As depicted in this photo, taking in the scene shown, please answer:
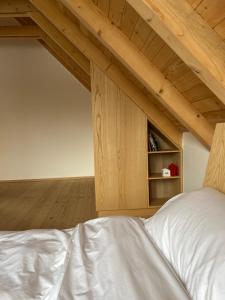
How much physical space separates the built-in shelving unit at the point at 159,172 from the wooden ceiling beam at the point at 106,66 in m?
0.25

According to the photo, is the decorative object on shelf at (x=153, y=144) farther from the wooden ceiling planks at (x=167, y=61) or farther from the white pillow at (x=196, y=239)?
the white pillow at (x=196, y=239)

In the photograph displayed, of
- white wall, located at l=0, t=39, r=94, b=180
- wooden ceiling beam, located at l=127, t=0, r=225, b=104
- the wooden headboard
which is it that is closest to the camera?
wooden ceiling beam, located at l=127, t=0, r=225, b=104

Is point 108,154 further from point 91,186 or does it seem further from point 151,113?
point 91,186

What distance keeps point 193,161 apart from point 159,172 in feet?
2.64

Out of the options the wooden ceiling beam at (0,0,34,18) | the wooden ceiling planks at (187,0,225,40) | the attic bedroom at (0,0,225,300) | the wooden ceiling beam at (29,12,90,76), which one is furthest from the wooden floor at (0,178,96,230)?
the wooden ceiling planks at (187,0,225,40)

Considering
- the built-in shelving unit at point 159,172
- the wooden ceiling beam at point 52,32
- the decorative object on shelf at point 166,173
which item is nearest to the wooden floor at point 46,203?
the built-in shelving unit at point 159,172

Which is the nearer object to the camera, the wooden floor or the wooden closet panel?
the wooden closet panel

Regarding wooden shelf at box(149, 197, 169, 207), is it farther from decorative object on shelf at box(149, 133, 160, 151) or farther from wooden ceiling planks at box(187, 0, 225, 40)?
wooden ceiling planks at box(187, 0, 225, 40)

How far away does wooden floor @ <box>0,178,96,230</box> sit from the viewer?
3.03 meters

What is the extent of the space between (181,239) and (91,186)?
3.66m

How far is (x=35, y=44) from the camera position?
490 centimetres

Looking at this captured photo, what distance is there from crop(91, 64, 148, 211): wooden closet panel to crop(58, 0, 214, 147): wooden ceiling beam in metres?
1.02

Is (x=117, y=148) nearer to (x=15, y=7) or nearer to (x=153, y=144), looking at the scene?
(x=153, y=144)

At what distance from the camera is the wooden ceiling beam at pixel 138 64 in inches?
67.7
